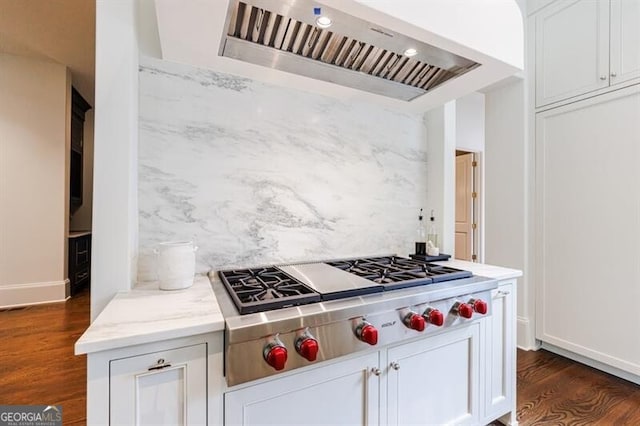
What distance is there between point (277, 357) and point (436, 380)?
0.83m

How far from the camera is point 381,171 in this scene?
1.91m

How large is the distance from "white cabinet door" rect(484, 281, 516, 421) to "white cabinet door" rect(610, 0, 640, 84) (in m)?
1.78

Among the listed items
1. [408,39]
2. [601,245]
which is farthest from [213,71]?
[601,245]

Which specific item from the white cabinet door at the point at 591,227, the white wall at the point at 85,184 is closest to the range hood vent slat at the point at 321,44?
the white cabinet door at the point at 591,227

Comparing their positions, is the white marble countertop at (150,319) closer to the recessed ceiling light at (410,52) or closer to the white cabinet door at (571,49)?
the recessed ceiling light at (410,52)

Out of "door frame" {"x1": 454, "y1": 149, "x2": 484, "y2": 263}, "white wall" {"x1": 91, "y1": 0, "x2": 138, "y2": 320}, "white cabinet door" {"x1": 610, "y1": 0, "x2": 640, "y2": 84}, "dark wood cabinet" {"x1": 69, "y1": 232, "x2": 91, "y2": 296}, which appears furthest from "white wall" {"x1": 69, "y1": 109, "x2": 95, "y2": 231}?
"white cabinet door" {"x1": 610, "y1": 0, "x2": 640, "y2": 84}

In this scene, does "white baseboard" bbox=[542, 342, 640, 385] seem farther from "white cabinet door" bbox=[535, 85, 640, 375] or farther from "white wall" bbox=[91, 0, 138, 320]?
"white wall" bbox=[91, 0, 138, 320]

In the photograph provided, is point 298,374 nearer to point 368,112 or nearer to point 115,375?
point 115,375

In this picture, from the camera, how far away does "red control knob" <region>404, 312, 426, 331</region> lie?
3.50 ft

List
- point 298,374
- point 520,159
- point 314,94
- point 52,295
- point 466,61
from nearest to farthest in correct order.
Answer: point 298,374
point 466,61
point 314,94
point 520,159
point 52,295

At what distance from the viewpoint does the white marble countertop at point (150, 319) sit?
0.72 metres

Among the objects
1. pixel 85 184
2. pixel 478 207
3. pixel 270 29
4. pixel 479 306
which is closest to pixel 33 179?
pixel 85 184

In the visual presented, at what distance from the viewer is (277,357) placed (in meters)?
0.80

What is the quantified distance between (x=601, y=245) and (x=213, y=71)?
2818 mm
